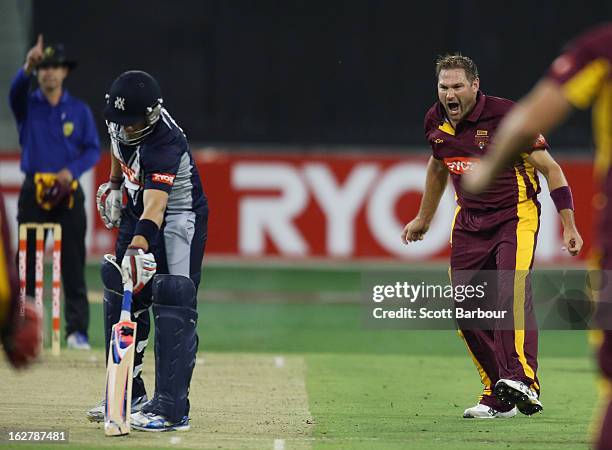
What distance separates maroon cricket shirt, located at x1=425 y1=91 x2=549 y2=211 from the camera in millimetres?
7602

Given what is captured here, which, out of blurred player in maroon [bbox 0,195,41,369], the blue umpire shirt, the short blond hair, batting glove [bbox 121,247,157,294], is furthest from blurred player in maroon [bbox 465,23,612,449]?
the blue umpire shirt

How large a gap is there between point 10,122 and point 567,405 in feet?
33.8

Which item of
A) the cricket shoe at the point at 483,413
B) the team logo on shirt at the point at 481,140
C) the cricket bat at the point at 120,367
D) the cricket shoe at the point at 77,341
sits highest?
the team logo on shirt at the point at 481,140

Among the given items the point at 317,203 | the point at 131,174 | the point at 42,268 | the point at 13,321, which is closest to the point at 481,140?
the point at 131,174

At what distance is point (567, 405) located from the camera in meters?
7.96

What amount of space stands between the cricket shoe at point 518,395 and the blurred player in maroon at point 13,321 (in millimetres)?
3257

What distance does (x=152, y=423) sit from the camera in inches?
259

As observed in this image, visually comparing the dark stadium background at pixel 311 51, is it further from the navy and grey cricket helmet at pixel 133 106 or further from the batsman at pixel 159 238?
the navy and grey cricket helmet at pixel 133 106

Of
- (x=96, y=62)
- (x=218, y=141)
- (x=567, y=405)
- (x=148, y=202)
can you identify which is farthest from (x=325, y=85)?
(x=148, y=202)

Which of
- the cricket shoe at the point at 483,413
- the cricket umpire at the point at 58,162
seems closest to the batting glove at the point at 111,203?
the cricket shoe at the point at 483,413

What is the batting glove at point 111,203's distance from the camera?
7.21 metres

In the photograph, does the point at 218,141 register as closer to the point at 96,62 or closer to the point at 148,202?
the point at 96,62

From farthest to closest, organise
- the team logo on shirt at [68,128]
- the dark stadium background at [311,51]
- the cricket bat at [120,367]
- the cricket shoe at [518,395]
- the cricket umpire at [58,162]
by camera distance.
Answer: the dark stadium background at [311,51]
the team logo on shirt at [68,128]
the cricket umpire at [58,162]
the cricket shoe at [518,395]
the cricket bat at [120,367]

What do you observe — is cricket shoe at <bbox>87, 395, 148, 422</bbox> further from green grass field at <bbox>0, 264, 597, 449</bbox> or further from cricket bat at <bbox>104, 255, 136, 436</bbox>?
cricket bat at <bbox>104, 255, 136, 436</bbox>
